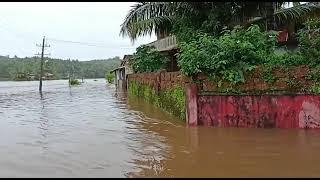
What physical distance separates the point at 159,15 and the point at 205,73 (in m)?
7.86

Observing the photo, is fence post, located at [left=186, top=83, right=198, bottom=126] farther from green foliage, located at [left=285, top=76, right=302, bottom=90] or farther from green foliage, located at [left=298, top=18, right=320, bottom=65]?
green foliage, located at [left=298, top=18, right=320, bottom=65]

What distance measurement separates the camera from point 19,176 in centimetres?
586

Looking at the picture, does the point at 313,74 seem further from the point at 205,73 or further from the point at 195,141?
the point at 195,141

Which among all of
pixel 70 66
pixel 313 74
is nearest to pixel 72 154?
pixel 313 74

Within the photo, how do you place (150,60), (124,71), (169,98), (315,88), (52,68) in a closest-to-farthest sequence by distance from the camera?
(315,88)
(169,98)
(150,60)
(124,71)
(52,68)

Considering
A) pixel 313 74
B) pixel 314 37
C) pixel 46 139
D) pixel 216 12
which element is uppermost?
pixel 216 12

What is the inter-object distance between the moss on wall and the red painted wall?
136cm

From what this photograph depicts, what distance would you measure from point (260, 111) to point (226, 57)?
1731 millimetres

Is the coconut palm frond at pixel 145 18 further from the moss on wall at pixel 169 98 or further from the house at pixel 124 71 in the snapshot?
the house at pixel 124 71

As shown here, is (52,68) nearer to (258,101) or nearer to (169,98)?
(169,98)

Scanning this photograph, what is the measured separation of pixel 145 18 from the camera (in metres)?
17.8

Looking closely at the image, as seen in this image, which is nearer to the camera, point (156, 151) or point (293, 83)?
point (156, 151)

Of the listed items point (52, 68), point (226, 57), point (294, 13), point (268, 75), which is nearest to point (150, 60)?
point (294, 13)

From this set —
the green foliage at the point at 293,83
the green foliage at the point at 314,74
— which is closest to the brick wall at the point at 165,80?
the green foliage at the point at 293,83
